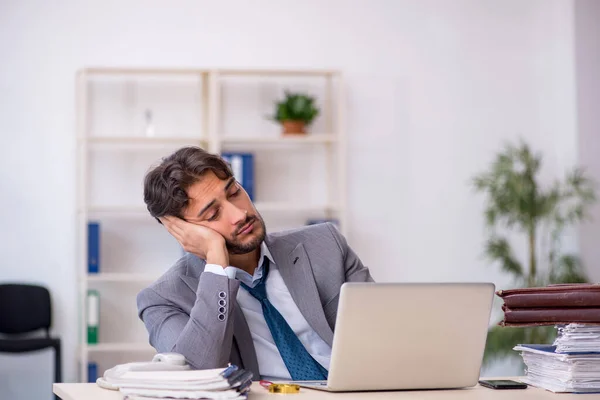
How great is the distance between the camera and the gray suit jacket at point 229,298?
203cm

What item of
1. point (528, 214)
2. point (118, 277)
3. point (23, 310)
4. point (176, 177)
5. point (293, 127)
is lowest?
point (23, 310)

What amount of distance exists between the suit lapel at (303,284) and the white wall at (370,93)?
10.1 feet

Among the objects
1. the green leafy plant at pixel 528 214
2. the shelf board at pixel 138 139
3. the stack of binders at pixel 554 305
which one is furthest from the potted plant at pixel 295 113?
the stack of binders at pixel 554 305

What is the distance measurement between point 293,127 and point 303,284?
2.90 meters

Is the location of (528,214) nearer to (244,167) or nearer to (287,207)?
(287,207)

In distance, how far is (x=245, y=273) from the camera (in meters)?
2.36

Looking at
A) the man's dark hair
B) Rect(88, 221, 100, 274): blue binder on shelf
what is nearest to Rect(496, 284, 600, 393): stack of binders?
the man's dark hair

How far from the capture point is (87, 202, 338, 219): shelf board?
5.04m

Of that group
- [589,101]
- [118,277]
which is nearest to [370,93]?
[589,101]

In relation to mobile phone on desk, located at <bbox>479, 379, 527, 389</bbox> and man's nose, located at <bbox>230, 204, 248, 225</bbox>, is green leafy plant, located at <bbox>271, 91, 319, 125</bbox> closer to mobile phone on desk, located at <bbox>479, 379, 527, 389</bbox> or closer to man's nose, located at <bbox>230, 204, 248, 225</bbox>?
man's nose, located at <bbox>230, 204, 248, 225</bbox>

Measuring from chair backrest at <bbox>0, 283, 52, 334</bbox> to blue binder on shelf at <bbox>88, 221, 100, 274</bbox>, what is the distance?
1.20ft

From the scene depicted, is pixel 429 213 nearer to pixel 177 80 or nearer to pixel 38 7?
pixel 177 80

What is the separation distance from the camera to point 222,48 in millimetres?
5410

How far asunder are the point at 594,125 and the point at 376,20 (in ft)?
5.12
